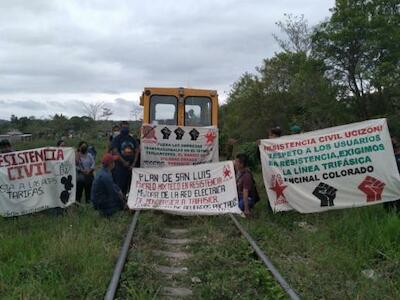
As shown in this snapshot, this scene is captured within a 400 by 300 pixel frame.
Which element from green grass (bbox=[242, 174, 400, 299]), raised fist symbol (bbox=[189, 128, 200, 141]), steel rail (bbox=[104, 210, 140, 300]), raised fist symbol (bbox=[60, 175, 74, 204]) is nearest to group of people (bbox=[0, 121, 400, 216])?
raised fist symbol (bbox=[60, 175, 74, 204])

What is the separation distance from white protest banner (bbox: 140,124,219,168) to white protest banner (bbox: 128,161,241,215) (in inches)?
51.7

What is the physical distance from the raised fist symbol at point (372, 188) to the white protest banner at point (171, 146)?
4.49 meters

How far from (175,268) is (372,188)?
12.7 ft

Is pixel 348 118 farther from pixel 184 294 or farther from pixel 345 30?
pixel 184 294

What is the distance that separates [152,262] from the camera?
21.7ft

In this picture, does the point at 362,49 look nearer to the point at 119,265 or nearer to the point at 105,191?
the point at 105,191

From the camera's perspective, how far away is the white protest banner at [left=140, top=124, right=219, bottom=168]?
12.1m

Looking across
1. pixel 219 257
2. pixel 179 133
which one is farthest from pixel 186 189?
pixel 219 257

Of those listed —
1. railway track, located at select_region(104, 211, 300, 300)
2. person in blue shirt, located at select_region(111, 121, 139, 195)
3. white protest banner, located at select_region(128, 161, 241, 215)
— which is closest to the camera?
railway track, located at select_region(104, 211, 300, 300)

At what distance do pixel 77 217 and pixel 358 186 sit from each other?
16.2ft

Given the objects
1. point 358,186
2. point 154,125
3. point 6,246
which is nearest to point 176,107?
point 154,125

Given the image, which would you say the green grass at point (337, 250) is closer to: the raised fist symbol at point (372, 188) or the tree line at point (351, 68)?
the raised fist symbol at point (372, 188)

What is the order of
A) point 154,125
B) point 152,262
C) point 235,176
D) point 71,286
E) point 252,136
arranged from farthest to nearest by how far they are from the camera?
point 252,136, point 154,125, point 235,176, point 152,262, point 71,286

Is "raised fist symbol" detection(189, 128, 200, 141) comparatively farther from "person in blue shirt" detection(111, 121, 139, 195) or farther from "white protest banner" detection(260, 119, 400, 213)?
"white protest banner" detection(260, 119, 400, 213)
